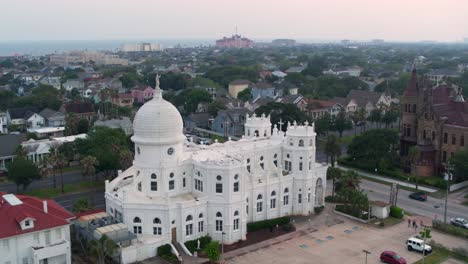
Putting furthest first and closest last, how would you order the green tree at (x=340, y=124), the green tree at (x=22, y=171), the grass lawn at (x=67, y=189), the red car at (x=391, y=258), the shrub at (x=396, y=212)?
the green tree at (x=340, y=124) → the grass lawn at (x=67, y=189) → the green tree at (x=22, y=171) → the shrub at (x=396, y=212) → the red car at (x=391, y=258)

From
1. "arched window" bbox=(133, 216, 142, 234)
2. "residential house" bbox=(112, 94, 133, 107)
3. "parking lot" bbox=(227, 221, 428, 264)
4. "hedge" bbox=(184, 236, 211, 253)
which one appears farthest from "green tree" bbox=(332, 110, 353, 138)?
"residential house" bbox=(112, 94, 133, 107)

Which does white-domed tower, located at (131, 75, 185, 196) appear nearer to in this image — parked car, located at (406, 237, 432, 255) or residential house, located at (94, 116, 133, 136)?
parked car, located at (406, 237, 432, 255)

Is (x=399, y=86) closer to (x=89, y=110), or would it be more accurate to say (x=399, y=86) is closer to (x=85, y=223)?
(x=89, y=110)

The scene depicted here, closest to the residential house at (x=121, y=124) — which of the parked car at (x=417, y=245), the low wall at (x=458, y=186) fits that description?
the low wall at (x=458, y=186)

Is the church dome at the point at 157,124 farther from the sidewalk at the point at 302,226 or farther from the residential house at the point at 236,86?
the residential house at the point at 236,86

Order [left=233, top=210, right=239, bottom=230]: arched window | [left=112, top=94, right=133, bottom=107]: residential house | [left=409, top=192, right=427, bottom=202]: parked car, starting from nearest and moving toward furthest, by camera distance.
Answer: [left=233, top=210, right=239, bottom=230]: arched window → [left=409, top=192, right=427, bottom=202]: parked car → [left=112, top=94, right=133, bottom=107]: residential house

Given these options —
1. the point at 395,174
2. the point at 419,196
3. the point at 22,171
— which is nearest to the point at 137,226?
the point at 22,171

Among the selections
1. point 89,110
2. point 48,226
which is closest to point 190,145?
point 48,226
